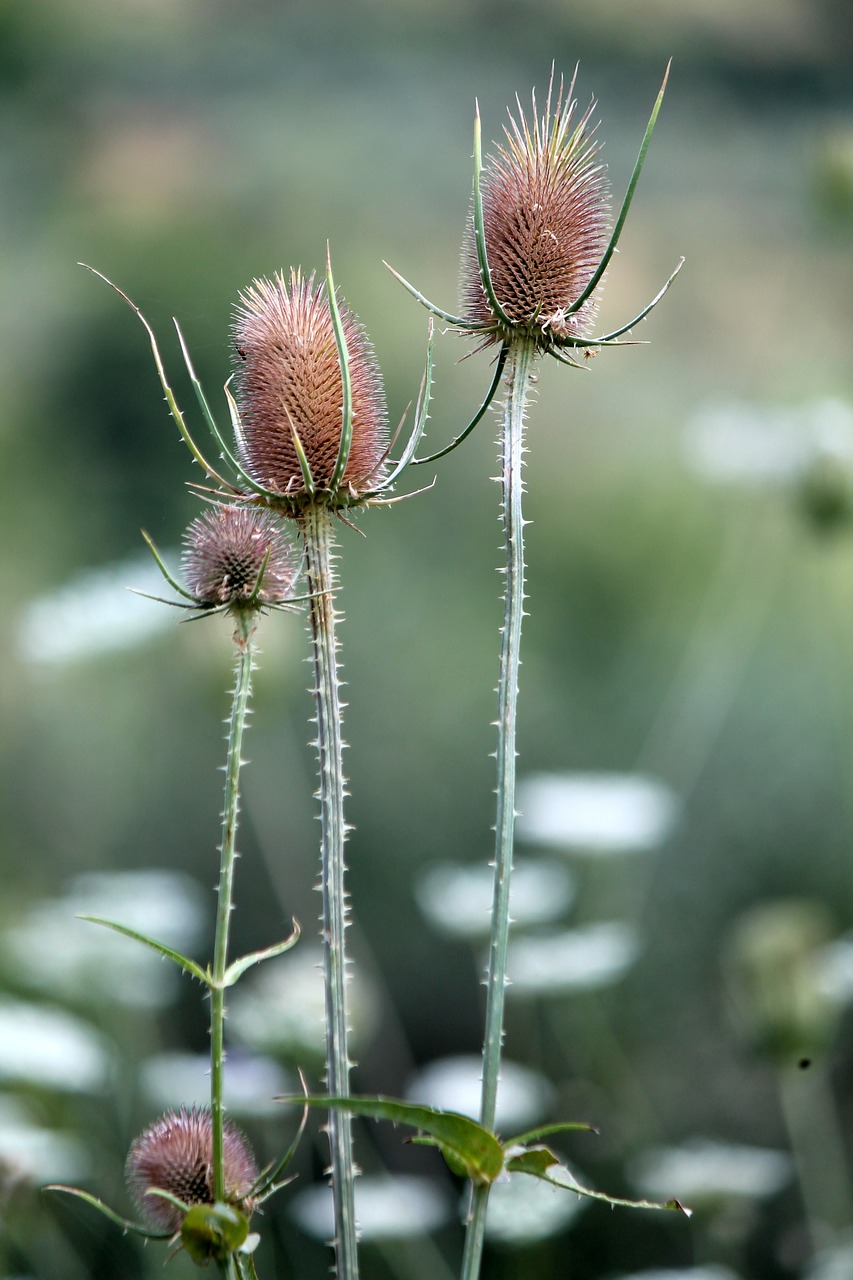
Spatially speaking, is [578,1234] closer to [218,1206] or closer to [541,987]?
[541,987]

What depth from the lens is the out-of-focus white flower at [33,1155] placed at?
3.73 ft

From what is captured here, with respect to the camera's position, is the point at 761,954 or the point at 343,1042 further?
the point at 761,954

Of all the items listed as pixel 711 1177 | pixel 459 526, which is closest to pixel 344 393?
pixel 711 1177

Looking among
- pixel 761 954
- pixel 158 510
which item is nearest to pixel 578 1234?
pixel 761 954

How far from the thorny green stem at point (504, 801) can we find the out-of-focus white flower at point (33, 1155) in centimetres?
77

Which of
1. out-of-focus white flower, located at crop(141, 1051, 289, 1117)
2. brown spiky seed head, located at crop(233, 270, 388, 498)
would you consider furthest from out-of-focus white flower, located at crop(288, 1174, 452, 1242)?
brown spiky seed head, located at crop(233, 270, 388, 498)

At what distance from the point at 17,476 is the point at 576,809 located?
126 cm

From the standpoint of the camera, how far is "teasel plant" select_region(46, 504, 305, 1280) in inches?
18.8

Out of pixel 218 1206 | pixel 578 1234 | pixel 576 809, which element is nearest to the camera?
pixel 218 1206

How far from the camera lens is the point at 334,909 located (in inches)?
19.9

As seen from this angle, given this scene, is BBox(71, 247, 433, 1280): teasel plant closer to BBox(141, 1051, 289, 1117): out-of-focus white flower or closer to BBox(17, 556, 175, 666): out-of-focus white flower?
BBox(141, 1051, 289, 1117): out-of-focus white flower

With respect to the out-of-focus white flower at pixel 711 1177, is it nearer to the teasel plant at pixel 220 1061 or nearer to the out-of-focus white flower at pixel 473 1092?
the out-of-focus white flower at pixel 473 1092

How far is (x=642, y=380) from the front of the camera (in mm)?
2367

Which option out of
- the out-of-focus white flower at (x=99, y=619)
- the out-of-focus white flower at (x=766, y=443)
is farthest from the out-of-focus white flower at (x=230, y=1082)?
the out-of-focus white flower at (x=766, y=443)
